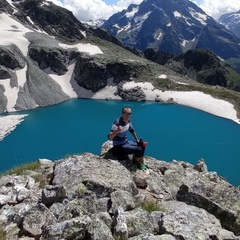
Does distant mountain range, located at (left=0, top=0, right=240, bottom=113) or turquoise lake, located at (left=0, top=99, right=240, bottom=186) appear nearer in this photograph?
turquoise lake, located at (left=0, top=99, right=240, bottom=186)

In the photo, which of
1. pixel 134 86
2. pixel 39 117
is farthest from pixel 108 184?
pixel 134 86

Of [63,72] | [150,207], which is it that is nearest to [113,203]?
[150,207]

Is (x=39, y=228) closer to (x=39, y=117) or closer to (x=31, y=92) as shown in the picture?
(x=39, y=117)

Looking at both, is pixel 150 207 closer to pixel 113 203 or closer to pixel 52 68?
pixel 113 203

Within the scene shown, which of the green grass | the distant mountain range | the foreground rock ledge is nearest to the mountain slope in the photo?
the distant mountain range

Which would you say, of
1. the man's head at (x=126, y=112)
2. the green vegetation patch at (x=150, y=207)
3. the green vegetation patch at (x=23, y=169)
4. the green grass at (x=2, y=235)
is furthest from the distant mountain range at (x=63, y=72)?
the green grass at (x=2, y=235)

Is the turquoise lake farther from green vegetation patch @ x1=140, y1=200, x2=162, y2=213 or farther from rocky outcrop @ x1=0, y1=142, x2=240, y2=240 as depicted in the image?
green vegetation patch @ x1=140, y1=200, x2=162, y2=213

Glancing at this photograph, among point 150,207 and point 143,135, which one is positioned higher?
point 150,207

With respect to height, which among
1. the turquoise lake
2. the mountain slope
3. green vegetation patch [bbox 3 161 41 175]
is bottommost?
the mountain slope

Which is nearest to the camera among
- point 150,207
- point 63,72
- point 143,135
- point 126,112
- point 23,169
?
point 150,207
